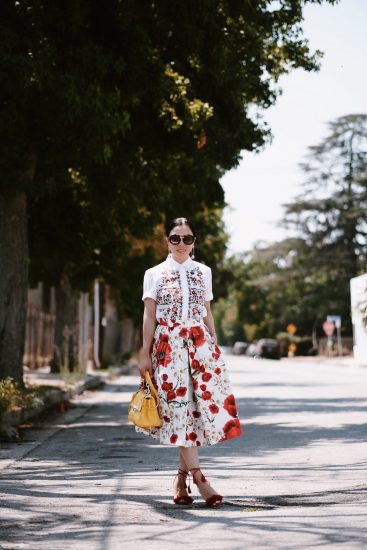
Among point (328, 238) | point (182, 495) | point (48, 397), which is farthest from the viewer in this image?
point (328, 238)

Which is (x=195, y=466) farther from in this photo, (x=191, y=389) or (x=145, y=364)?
(x=145, y=364)

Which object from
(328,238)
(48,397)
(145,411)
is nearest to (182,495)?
(145,411)

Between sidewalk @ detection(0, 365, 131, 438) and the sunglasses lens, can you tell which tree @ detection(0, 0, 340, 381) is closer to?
sidewalk @ detection(0, 365, 131, 438)

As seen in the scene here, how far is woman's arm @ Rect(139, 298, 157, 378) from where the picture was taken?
7.22 m

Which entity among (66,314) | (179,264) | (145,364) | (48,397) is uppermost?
(66,314)

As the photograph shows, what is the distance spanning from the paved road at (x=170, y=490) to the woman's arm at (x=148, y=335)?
3.09ft

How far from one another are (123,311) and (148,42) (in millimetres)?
35412

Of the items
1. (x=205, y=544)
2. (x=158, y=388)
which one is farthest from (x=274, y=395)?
(x=205, y=544)

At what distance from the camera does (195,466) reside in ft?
22.9

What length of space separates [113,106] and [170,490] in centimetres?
784

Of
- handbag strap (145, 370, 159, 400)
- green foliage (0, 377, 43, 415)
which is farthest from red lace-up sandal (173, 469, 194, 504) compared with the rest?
green foliage (0, 377, 43, 415)

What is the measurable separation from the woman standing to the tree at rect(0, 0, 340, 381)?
7069 mm

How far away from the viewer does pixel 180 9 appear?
51.1ft

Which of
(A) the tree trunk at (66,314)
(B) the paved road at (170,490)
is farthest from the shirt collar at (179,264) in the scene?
(A) the tree trunk at (66,314)
